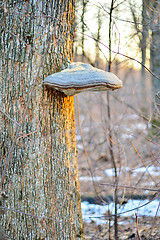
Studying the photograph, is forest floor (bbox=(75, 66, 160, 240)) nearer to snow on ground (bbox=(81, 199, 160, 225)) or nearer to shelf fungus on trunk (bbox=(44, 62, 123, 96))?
snow on ground (bbox=(81, 199, 160, 225))

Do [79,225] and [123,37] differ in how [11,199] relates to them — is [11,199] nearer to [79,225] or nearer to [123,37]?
[79,225]

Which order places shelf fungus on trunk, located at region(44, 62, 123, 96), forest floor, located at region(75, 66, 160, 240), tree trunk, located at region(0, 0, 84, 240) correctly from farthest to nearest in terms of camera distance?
forest floor, located at region(75, 66, 160, 240), tree trunk, located at region(0, 0, 84, 240), shelf fungus on trunk, located at region(44, 62, 123, 96)

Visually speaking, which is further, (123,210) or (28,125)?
(123,210)

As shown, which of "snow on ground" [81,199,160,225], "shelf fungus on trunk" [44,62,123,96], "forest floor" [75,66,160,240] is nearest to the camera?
"shelf fungus on trunk" [44,62,123,96]

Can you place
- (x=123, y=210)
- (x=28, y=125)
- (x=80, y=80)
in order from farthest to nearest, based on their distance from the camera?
1. (x=123, y=210)
2. (x=28, y=125)
3. (x=80, y=80)

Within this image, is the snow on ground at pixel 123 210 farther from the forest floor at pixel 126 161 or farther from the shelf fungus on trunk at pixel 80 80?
the shelf fungus on trunk at pixel 80 80

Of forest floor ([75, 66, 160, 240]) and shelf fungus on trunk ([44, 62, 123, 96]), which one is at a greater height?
shelf fungus on trunk ([44, 62, 123, 96])

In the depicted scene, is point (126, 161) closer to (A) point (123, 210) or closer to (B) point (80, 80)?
(A) point (123, 210)

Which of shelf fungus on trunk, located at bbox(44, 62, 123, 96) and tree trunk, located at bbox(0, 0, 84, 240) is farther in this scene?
tree trunk, located at bbox(0, 0, 84, 240)

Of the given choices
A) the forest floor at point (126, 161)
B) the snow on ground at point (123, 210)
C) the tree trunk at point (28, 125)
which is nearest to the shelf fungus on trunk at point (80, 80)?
the tree trunk at point (28, 125)

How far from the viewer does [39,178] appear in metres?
2.19

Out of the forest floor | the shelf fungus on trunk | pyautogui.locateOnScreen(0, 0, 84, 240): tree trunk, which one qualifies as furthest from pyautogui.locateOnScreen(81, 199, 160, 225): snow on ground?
the shelf fungus on trunk

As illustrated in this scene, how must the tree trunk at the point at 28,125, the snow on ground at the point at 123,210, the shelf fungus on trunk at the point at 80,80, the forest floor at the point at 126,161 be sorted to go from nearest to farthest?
the shelf fungus on trunk at the point at 80,80, the tree trunk at the point at 28,125, the forest floor at the point at 126,161, the snow on ground at the point at 123,210

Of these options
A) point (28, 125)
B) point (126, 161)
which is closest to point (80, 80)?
point (28, 125)
